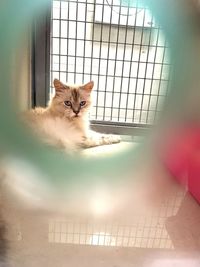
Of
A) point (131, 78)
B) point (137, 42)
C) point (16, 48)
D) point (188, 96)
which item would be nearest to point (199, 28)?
point (188, 96)

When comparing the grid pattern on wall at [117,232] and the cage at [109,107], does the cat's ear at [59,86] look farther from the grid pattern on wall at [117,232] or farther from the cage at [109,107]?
the grid pattern on wall at [117,232]

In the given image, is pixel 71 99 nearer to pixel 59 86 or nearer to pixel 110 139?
pixel 59 86

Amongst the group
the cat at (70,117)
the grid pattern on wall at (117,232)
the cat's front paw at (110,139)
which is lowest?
the grid pattern on wall at (117,232)

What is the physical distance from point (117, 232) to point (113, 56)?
0.67 metres

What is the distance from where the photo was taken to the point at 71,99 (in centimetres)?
126

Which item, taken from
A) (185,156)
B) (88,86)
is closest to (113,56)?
(88,86)

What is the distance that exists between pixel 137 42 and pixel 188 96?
1.05ft

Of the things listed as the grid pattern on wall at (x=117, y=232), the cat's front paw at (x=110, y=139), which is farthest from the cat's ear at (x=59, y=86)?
the grid pattern on wall at (x=117, y=232)

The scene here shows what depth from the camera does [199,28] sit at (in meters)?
0.97

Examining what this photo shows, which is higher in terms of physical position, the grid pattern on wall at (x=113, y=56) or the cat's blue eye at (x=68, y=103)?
the grid pattern on wall at (x=113, y=56)

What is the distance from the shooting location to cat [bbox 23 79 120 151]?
3.87 ft

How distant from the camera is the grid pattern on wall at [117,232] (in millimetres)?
801

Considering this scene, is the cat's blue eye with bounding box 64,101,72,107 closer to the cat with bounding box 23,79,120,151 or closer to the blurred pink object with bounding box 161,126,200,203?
the cat with bounding box 23,79,120,151

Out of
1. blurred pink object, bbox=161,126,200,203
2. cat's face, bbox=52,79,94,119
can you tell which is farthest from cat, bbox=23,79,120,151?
blurred pink object, bbox=161,126,200,203
